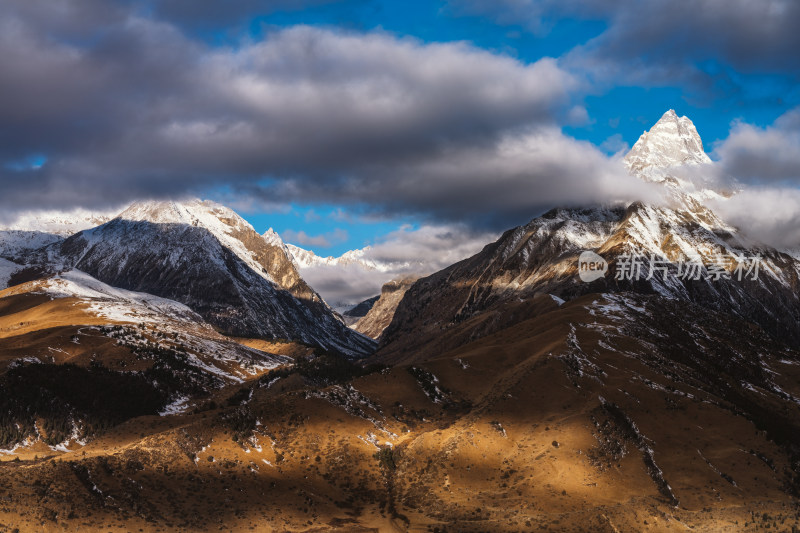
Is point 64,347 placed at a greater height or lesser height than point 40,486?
greater

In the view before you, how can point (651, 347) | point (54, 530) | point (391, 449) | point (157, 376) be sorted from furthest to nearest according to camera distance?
point (157, 376) → point (651, 347) → point (391, 449) → point (54, 530)

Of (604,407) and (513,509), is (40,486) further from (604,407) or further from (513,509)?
(604,407)

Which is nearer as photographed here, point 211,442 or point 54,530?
point 54,530

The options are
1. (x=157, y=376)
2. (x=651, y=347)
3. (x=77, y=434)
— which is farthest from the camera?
(x=157, y=376)

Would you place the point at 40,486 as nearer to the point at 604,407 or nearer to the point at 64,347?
the point at 604,407

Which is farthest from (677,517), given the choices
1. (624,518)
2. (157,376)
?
(157,376)

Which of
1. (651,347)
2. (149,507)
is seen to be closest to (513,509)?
(149,507)

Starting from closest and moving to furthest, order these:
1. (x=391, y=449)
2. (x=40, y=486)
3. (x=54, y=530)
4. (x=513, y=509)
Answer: (x=54, y=530), (x=40, y=486), (x=513, y=509), (x=391, y=449)

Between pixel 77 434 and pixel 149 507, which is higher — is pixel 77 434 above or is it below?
above

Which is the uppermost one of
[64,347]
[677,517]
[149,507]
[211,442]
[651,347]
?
[64,347]
